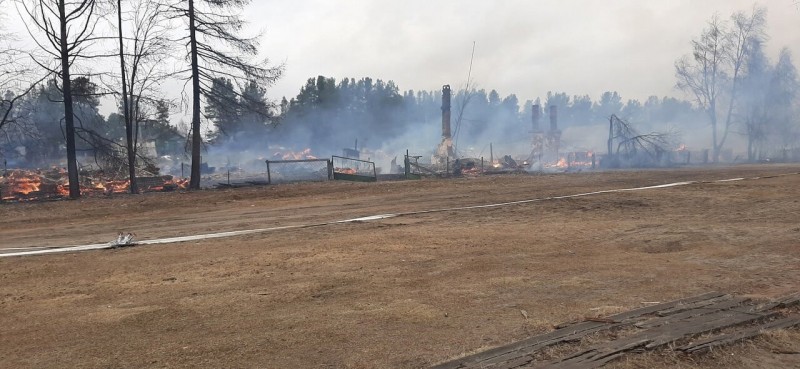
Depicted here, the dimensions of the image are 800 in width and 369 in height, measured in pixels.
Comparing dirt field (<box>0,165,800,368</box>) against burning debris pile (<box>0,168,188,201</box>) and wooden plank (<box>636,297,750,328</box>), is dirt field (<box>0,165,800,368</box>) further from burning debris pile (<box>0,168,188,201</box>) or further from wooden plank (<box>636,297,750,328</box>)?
burning debris pile (<box>0,168,188,201</box>)

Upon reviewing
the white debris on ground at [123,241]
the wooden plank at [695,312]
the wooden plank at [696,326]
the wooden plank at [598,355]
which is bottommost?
the wooden plank at [598,355]

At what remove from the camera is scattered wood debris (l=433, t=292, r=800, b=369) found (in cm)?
412

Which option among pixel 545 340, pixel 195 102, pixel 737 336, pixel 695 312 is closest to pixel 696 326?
pixel 737 336

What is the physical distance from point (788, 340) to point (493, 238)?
5366 mm

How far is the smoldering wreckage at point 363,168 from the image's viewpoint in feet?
80.3

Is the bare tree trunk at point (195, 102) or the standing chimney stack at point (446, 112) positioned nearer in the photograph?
the bare tree trunk at point (195, 102)

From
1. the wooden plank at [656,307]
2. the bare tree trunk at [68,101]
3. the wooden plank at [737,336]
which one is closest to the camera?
the wooden plank at [737,336]

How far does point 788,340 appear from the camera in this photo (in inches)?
177

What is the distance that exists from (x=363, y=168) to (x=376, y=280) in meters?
36.1

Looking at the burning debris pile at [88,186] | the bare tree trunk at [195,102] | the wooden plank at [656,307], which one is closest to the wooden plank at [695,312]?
the wooden plank at [656,307]

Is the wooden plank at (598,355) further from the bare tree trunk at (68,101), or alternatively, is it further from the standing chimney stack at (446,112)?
the standing chimney stack at (446,112)

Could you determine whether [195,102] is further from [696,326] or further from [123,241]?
[696,326]

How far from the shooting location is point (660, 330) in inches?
183

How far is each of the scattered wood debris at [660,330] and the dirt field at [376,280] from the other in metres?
0.19
